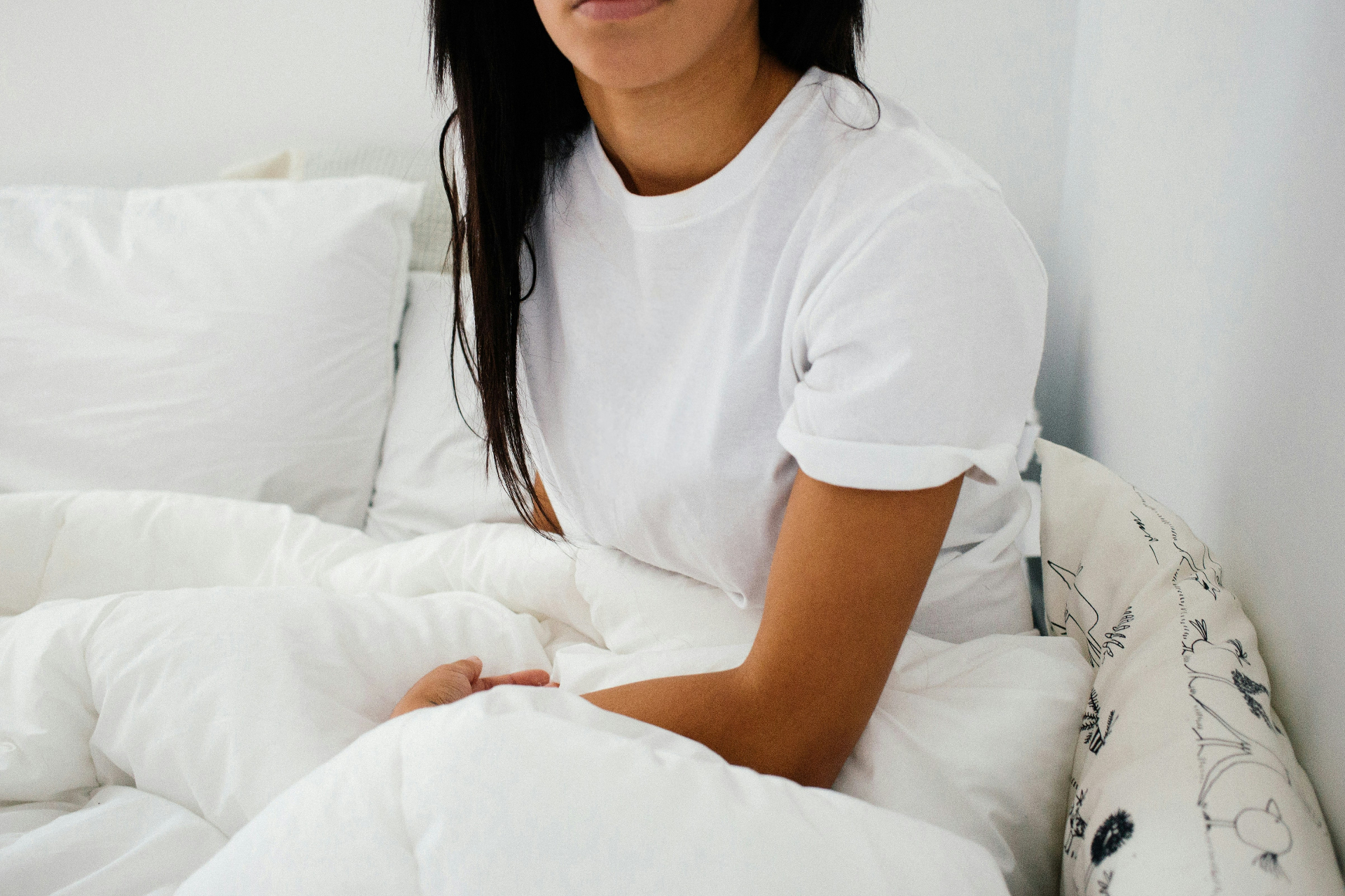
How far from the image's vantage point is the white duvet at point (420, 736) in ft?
1.31

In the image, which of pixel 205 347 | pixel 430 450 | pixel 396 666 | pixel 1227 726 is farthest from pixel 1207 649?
pixel 205 347

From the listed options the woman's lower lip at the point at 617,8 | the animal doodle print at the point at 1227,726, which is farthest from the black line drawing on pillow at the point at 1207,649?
the woman's lower lip at the point at 617,8

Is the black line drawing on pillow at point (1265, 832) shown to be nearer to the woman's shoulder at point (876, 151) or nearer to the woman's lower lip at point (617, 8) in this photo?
the woman's shoulder at point (876, 151)

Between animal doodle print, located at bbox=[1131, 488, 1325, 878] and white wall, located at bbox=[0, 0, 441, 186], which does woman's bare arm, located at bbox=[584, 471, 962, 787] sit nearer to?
animal doodle print, located at bbox=[1131, 488, 1325, 878]

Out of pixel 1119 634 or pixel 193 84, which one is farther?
pixel 193 84

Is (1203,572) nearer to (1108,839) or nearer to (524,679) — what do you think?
(1108,839)

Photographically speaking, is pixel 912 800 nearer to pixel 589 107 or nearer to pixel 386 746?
pixel 386 746

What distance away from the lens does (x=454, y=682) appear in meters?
0.72

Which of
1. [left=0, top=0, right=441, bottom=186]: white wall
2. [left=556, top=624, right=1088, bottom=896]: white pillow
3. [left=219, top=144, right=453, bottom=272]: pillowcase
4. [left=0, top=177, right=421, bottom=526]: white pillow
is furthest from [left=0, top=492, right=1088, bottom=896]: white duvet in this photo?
[left=0, top=0, right=441, bottom=186]: white wall

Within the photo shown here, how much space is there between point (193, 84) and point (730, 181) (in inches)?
60.8

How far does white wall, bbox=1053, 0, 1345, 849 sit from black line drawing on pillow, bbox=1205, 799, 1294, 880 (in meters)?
0.06

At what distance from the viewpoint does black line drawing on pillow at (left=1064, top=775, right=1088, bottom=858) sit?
52 cm

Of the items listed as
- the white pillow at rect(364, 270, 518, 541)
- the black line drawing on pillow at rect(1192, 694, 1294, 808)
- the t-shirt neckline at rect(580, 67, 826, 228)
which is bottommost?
the white pillow at rect(364, 270, 518, 541)

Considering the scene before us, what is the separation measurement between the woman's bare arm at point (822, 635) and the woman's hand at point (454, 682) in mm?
173
